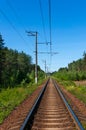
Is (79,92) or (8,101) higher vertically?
(79,92)

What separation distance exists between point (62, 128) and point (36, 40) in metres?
38.9

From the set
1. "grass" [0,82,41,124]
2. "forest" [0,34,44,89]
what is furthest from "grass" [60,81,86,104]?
"forest" [0,34,44,89]

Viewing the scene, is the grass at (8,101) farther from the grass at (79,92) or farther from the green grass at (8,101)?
the grass at (79,92)

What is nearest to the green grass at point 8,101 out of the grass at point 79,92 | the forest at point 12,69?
the grass at point 79,92

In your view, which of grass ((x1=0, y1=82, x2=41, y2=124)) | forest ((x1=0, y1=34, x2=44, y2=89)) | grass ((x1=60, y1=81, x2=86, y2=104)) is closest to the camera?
grass ((x1=0, y1=82, x2=41, y2=124))

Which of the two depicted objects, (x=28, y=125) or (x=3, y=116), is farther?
(x=3, y=116)

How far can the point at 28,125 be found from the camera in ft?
29.2

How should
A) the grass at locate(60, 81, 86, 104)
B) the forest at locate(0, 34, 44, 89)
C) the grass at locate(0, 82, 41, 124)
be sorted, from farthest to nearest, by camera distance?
the forest at locate(0, 34, 44, 89) < the grass at locate(60, 81, 86, 104) < the grass at locate(0, 82, 41, 124)

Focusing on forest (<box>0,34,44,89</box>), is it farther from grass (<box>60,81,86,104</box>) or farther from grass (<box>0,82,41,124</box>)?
grass (<box>0,82,41,124</box>)

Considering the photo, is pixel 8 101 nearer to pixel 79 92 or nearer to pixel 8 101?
pixel 8 101

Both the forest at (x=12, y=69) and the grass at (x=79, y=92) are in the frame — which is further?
the forest at (x=12, y=69)

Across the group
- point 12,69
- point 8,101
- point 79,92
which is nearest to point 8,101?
point 8,101

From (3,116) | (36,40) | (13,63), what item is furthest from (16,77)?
(13,63)

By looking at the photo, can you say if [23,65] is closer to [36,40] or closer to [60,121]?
[36,40]
